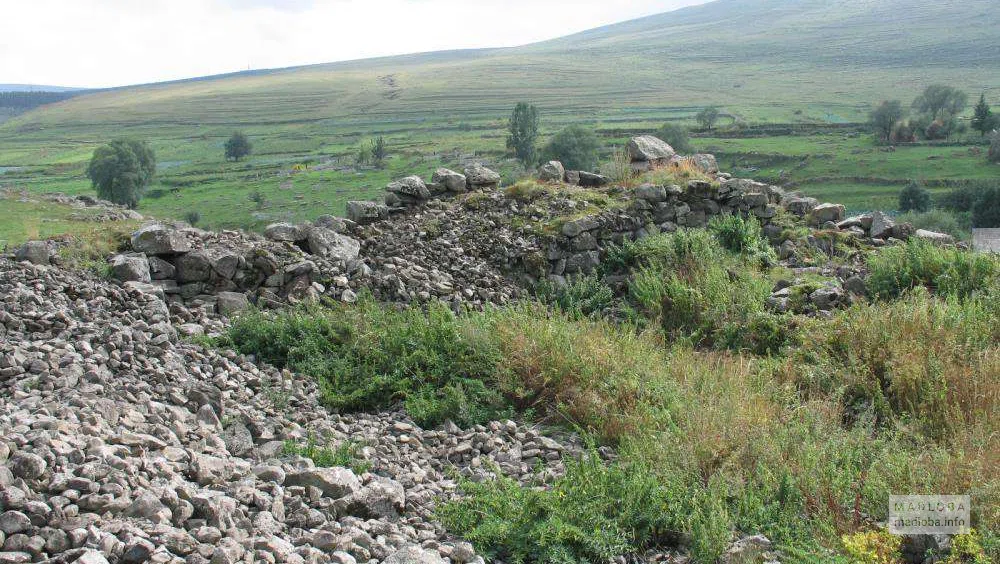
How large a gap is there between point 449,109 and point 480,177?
123 meters

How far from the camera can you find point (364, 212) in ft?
Result: 34.3

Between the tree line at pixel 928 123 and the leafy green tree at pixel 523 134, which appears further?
the tree line at pixel 928 123

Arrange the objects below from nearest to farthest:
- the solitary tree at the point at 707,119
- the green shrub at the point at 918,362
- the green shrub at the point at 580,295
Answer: the green shrub at the point at 918,362
the green shrub at the point at 580,295
the solitary tree at the point at 707,119

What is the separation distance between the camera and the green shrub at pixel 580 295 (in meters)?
9.38

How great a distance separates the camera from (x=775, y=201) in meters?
12.5

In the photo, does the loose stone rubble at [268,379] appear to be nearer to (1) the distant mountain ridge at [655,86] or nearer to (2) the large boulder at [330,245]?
(2) the large boulder at [330,245]

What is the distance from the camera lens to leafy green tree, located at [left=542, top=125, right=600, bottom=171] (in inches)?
2053

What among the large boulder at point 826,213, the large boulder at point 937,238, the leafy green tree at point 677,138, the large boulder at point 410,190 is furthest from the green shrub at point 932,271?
the leafy green tree at point 677,138

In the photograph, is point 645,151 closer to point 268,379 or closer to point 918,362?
point 918,362

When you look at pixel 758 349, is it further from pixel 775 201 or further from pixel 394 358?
pixel 775 201

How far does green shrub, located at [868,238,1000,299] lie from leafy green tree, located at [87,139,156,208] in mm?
42984

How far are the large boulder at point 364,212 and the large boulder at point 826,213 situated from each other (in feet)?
25.4

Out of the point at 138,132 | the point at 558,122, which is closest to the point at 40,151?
the point at 138,132

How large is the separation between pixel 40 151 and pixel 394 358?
102841 mm
